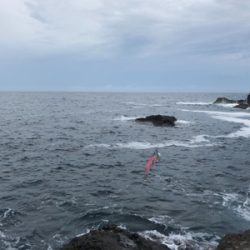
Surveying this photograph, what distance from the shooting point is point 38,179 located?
78.8 ft

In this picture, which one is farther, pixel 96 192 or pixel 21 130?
pixel 21 130

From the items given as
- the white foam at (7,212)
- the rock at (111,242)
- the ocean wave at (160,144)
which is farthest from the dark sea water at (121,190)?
the rock at (111,242)

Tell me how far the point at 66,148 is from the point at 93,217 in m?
18.5

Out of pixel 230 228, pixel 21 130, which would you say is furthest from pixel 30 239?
pixel 21 130

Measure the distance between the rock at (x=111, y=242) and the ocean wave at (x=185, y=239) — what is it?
180cm

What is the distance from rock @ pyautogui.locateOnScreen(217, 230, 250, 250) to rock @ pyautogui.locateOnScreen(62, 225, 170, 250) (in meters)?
2.08

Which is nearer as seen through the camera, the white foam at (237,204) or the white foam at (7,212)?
the white foam at (7,212)

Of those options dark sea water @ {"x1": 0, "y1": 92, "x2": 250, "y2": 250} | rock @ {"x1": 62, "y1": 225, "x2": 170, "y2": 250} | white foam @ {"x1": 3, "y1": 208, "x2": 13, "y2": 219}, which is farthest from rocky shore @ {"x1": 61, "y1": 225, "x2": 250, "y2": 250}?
white foam @ {"x1": 3, "y1": 208, "x2": 13, "y2": 219}

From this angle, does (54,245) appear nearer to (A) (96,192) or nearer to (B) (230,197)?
(A) (96,192)

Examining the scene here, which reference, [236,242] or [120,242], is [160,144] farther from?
[120,242]

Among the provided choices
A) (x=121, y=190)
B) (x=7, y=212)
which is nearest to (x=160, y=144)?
(x=121, y=190)

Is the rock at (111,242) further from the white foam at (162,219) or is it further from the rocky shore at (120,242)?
the white foam at (162,219)

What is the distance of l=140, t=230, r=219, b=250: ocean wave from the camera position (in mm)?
14445

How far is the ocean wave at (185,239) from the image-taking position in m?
14.4
